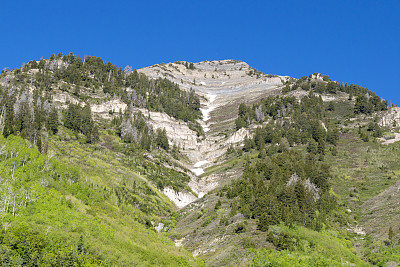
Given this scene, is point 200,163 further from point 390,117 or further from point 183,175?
point 390,117

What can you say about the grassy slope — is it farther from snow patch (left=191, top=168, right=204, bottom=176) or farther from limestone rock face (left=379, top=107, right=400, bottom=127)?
limestone rock face (left=379, top=107, right=400, bottom=127)

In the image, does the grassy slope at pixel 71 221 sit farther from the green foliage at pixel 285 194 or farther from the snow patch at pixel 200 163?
the snow patch at pixel 200 163

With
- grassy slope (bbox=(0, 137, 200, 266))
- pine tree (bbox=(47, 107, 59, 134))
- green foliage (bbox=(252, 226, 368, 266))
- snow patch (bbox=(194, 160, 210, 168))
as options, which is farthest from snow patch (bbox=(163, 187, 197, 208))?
green foliage (bbox=(252, 226, 368, 266))

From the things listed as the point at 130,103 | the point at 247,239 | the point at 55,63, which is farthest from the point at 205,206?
the point at 55,63

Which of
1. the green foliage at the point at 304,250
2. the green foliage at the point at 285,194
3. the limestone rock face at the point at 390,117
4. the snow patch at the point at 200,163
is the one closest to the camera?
the green foliage at the point at 304,250

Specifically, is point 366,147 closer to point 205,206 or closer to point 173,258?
point 205,206

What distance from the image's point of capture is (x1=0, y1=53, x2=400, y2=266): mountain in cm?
5697

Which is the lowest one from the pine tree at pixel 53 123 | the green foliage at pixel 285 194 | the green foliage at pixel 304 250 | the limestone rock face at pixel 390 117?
the green foliage at pixel 304 250

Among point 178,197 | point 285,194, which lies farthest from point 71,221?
point 178,197

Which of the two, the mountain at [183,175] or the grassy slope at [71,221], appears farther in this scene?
the mountain at [183,175]

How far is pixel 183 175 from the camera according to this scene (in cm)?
12244

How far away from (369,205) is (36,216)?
2458 inches

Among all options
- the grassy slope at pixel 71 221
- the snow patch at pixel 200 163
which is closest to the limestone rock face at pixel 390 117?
the snow patch at pixel 200 163

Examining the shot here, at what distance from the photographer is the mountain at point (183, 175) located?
56969 millimetres
